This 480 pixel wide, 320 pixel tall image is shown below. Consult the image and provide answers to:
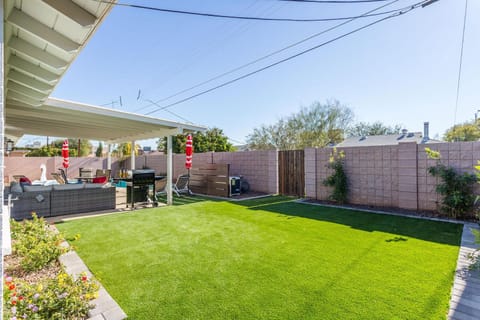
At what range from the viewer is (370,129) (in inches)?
1038

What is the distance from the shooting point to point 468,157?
18.5 feet

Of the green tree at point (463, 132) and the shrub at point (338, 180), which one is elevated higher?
the green tree at point (463, 132)

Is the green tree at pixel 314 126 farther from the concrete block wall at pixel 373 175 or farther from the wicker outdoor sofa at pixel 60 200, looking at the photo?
the wicker outdoor sofa at pixel 60 200

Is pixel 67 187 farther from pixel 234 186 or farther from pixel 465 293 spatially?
pixel 465 293

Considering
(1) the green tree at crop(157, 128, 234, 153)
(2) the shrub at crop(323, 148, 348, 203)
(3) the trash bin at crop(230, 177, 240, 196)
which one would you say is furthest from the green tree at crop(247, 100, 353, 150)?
(2) the shrub at crop(323, 148, 348, 203)

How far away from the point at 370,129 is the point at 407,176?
22.5m

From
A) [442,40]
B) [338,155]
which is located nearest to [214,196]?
[338,155]

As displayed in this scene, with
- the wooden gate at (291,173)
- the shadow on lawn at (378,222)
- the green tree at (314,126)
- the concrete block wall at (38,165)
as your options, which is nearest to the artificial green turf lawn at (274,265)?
the shadow on lawn at (378,222)

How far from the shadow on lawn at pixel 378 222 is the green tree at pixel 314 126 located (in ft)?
51.0

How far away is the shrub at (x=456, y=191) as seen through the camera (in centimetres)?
545

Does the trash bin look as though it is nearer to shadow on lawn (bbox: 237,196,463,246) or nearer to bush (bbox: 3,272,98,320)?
shadow on lawn (bbox: 237,196,463,246)

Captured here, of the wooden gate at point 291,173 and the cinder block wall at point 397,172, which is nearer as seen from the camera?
the cinder block wall at point 397,172

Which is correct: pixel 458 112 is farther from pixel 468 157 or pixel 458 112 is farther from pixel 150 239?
pixel 150 239

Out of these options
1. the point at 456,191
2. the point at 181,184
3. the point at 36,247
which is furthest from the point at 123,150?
the point at 456,191
